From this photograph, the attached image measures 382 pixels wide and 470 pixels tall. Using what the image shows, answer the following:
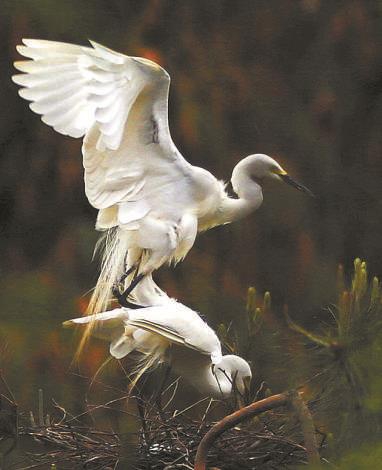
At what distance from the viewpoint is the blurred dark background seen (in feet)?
13.1

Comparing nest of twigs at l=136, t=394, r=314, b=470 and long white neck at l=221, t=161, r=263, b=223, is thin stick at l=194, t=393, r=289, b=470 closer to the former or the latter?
nest of twigs at l=136, t=394, r=314, b=470

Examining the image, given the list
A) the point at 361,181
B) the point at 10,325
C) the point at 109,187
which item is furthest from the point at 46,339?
the point at 109,187

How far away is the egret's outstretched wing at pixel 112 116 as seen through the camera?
99.5 inches

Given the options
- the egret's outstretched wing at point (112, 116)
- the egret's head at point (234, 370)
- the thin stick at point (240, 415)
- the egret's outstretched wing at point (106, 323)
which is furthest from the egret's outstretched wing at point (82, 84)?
the thin stick at point (240, 415)

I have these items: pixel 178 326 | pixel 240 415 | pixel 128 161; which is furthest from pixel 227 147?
pixel 240 415

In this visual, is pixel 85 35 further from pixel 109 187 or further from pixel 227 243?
pixel 109 187

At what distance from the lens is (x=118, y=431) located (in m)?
2.62

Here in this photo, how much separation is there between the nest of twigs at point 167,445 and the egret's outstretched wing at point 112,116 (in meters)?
0.37

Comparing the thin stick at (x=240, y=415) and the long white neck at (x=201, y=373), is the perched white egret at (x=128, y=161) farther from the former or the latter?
the thin stick at (x=240, y=415)

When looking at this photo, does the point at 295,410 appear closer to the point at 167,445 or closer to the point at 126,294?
the point at 167,445

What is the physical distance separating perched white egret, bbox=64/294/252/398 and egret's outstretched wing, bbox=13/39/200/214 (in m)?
0.21

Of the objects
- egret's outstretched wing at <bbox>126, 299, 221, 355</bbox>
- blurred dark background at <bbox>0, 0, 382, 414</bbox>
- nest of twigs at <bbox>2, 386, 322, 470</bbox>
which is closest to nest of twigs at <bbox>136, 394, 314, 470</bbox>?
nest of twigs at <bbox>2, 386, 322, 470</bbox>

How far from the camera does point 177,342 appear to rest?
2.51 meters

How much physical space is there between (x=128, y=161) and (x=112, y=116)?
22 centimetres
